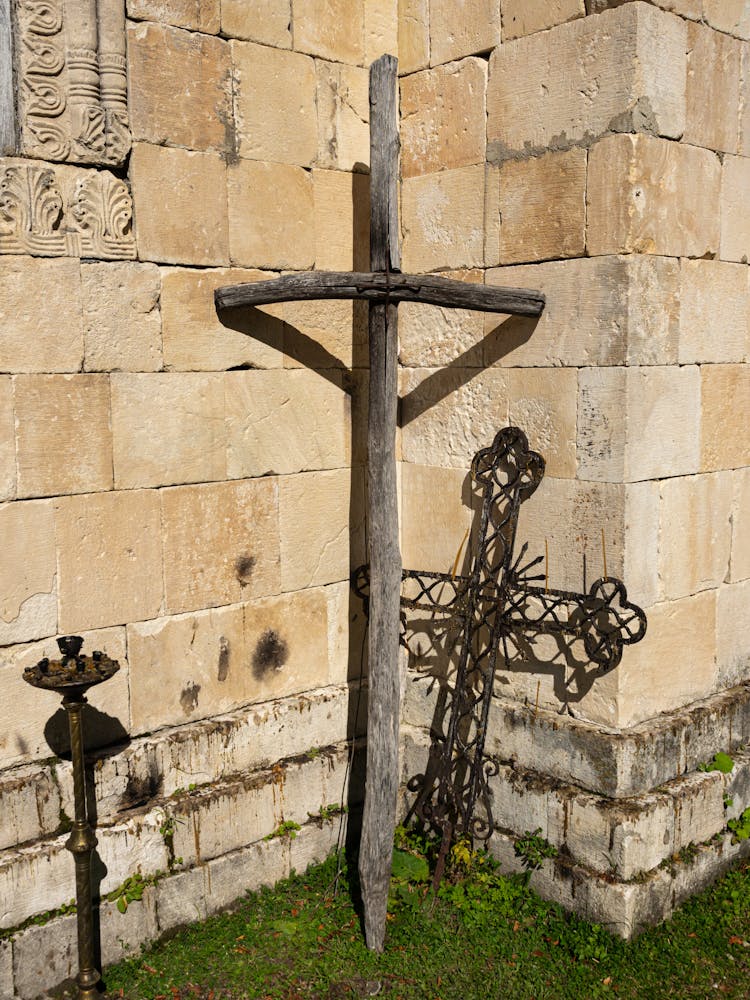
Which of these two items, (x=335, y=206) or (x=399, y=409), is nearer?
(x=335, y=206)

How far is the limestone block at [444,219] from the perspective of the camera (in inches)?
197

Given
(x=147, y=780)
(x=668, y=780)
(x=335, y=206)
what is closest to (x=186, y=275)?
(x=335, y=206)

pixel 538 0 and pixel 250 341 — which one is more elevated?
pixel 538 0

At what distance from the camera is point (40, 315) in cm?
410

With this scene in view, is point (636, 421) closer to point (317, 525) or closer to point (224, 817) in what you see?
point (317, 525)

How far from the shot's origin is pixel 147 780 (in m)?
4.50

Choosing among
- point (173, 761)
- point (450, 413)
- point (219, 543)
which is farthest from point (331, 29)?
point (173, 761)

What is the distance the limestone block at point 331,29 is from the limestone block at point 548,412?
1862mm

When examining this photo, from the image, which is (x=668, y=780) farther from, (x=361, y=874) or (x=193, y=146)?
(x=193, y=146)

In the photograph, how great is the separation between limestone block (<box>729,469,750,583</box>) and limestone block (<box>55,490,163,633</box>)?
2.87 meters

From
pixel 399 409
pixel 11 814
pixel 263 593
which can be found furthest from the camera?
pixel 399 409

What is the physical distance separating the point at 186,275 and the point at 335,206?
3.26 feet

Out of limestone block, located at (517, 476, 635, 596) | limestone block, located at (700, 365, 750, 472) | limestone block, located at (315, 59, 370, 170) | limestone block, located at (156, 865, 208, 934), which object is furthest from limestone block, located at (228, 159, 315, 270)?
limestone block, located at (156, 865, 208, 934)

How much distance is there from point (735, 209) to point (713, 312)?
531 millimetres
